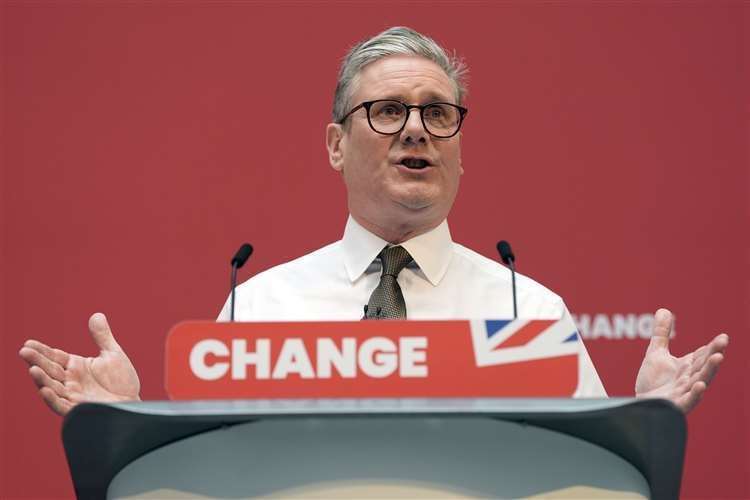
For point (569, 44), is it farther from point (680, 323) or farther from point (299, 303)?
point (299, 303)

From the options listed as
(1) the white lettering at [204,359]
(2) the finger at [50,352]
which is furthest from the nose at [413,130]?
(1) the white lettering at [204,359]

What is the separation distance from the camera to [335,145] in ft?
7.41

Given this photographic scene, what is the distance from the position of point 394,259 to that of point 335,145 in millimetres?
344

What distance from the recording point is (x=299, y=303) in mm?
2154

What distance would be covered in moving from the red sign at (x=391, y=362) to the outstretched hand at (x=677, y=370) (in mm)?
196

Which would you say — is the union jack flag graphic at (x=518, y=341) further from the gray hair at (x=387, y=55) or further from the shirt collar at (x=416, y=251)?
the gray hair at (x=387, y=55)

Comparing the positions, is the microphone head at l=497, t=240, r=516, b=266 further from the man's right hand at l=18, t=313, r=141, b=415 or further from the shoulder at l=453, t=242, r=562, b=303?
the man's right hand at l=18, t=313, r=141, b=415

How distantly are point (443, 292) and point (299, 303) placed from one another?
1.06 feet

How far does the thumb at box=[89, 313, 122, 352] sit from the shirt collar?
27.5 inches

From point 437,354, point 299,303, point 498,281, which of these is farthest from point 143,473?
point 498,281

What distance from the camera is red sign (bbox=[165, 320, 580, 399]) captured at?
113cm

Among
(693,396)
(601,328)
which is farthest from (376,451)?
(601,328)

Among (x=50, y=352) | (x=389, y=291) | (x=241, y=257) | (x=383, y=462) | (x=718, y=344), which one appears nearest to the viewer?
(x=383, y=462)

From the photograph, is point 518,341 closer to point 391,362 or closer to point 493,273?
point 391,362
